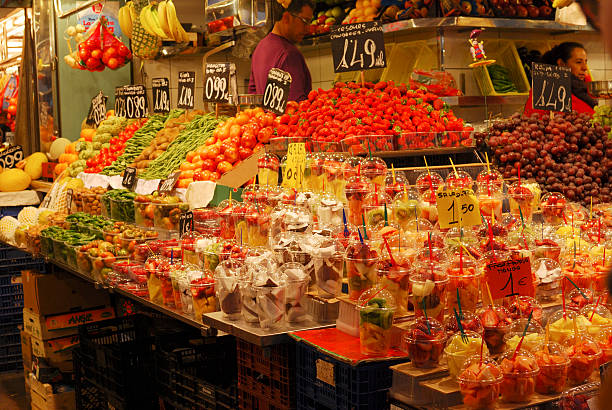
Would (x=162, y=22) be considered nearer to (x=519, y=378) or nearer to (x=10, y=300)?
(x=10, y=300)

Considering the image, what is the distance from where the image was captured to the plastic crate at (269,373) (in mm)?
2422

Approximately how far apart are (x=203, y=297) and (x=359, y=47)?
1960 millimetres

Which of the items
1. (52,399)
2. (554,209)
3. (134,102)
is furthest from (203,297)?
(134,102)

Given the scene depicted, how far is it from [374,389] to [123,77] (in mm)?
7501

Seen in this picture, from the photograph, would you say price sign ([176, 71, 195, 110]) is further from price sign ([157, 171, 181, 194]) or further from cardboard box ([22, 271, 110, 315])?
cardboard box ([22, 271, 110, 315])

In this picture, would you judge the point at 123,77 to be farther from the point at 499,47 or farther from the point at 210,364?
the point at 210,364

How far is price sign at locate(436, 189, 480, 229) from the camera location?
241 centimetres

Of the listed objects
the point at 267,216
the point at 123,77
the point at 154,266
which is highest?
the point at 123,77

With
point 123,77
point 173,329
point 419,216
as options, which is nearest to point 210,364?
point 173,329

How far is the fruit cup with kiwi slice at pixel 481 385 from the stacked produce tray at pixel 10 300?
14.8 ft

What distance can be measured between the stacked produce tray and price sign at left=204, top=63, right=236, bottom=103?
1.88 metres

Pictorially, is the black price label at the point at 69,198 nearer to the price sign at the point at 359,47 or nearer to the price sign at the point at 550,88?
the price sign at the point at 359,47

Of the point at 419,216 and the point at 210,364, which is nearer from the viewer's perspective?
the point at 419,216

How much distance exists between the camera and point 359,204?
3070mm
